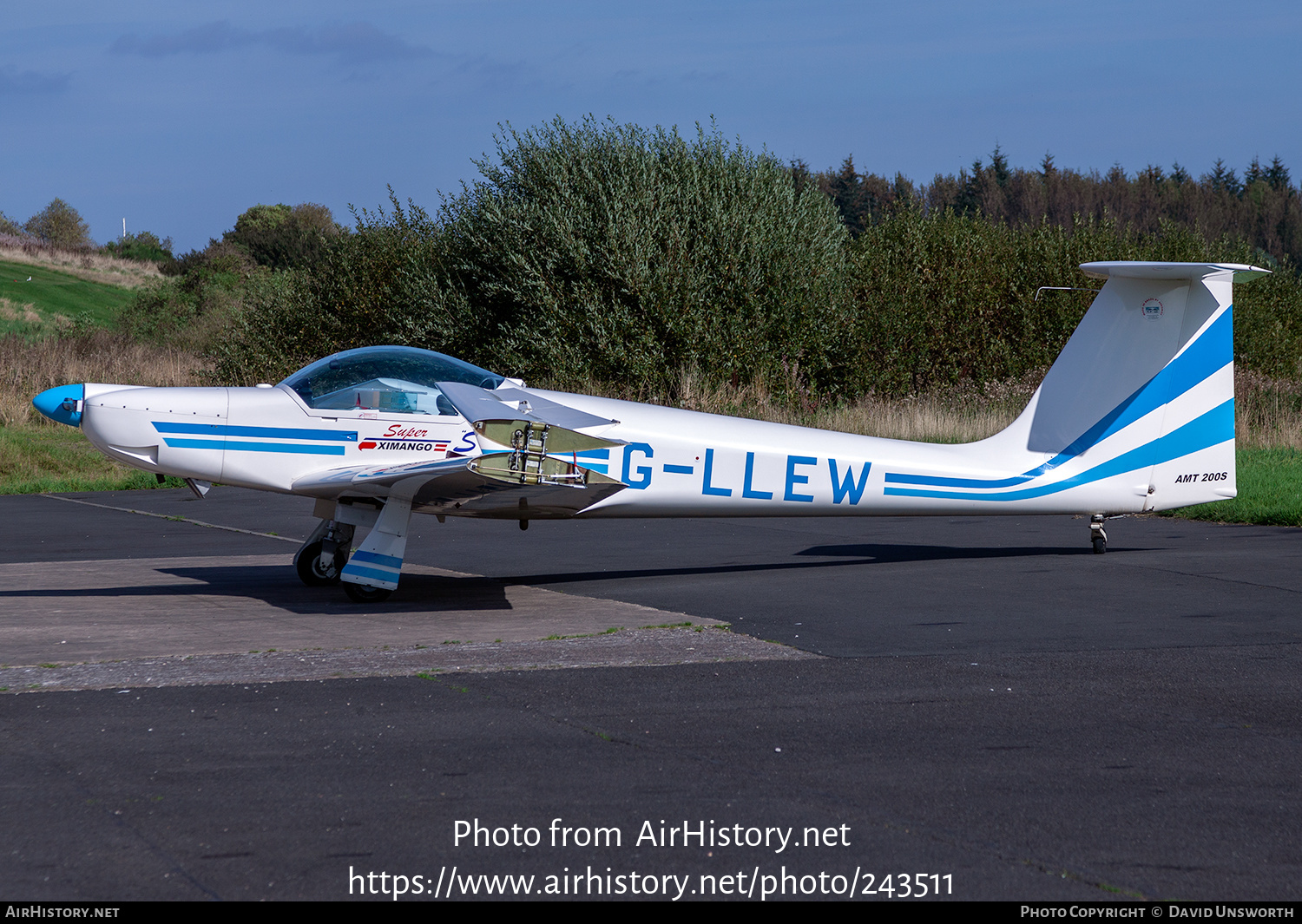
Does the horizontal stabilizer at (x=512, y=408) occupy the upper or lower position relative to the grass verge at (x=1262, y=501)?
upper

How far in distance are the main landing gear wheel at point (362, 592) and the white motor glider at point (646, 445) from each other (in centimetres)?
2

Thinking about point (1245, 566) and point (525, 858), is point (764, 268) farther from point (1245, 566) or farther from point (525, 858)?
point (525, 858)

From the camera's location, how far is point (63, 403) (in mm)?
9055

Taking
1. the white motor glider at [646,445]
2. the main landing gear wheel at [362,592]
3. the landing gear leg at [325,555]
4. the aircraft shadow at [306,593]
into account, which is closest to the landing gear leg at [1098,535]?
the white motor glider at [646,445]

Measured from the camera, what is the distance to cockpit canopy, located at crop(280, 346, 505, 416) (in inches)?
369

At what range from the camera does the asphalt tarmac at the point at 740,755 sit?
12.1ft

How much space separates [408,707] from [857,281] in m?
26.8

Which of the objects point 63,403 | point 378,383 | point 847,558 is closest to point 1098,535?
point 847,558

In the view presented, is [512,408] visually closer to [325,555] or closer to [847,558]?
[325,555]

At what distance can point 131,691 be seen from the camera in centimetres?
623

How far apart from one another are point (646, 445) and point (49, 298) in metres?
60.8

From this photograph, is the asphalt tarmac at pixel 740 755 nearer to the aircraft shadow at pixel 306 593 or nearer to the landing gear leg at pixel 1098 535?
the aircraft shadow at pixel 306 593

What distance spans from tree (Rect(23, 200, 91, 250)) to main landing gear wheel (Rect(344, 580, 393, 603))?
102781 mm

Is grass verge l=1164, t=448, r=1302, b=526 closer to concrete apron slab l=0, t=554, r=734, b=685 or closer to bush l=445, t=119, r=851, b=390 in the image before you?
concrete apron slab l=0, t=554, r=734, b=685
